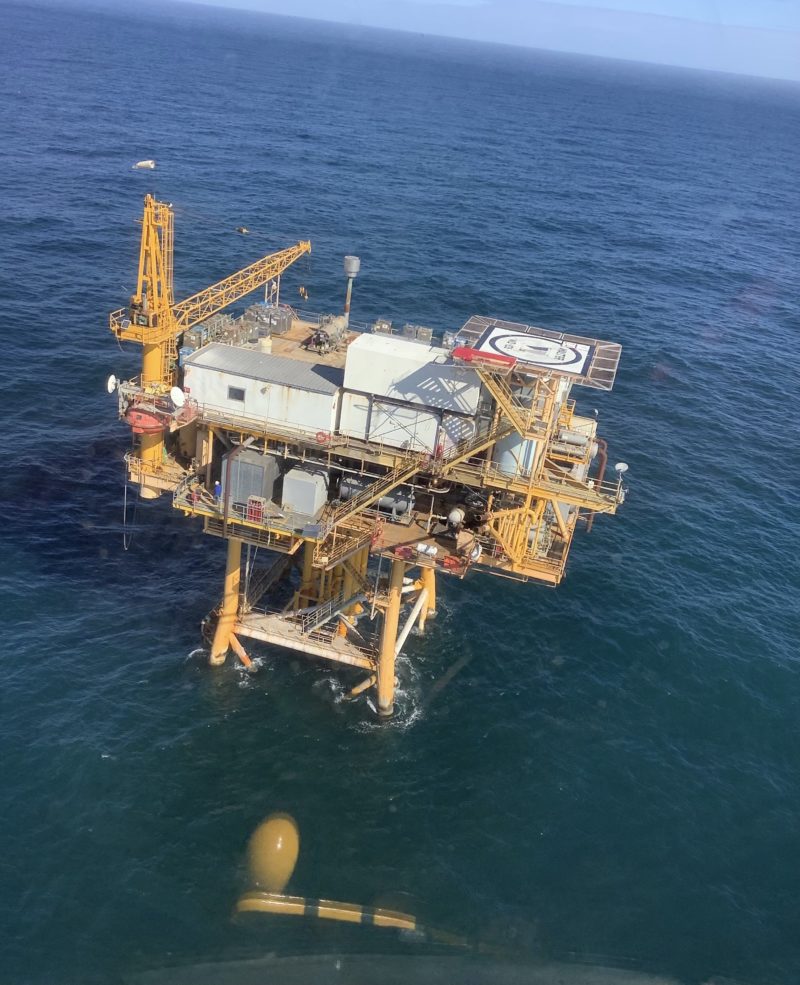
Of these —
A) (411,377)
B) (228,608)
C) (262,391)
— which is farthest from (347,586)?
(411,377)

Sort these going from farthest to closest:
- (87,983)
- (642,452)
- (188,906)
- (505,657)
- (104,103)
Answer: (104,103)
(642,452)
(505,657)
(188,906)
(87,983)

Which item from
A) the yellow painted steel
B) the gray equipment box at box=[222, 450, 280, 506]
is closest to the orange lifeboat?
the gray equipment box at box=[222, 450, 280, 506]

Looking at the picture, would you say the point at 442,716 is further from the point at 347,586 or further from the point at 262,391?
the point at 262,391

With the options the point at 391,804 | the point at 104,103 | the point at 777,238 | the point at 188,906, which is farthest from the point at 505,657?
the point at 104,103

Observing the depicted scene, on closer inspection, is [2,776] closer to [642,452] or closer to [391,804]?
[391,804]

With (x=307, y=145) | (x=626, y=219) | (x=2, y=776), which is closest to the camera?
(x=2, y=776)

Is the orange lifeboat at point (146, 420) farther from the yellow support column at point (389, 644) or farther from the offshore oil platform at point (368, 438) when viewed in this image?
the yellow support column at point (389, 644)
